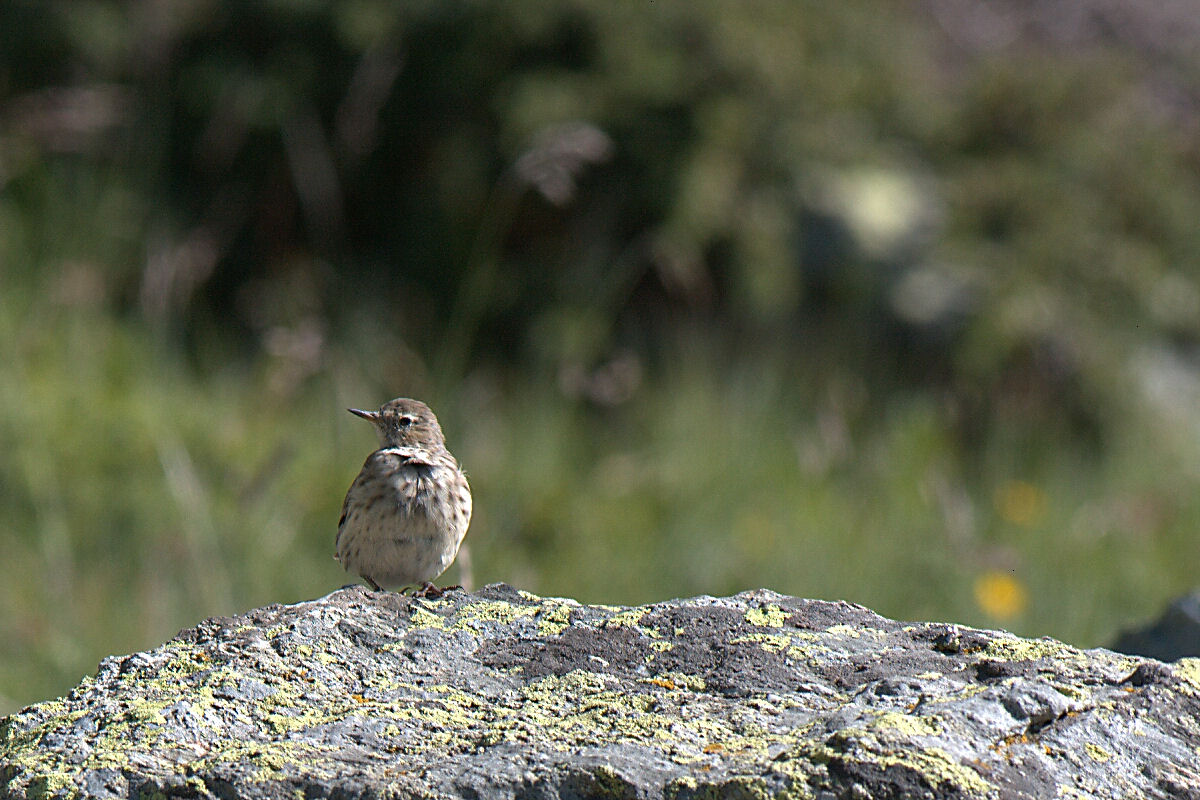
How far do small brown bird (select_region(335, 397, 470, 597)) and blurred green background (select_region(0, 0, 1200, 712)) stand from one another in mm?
3099

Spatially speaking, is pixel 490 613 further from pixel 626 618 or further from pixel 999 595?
pixel 999 595

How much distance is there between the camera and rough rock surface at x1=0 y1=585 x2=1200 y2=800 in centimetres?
203

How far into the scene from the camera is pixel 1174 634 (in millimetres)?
3283

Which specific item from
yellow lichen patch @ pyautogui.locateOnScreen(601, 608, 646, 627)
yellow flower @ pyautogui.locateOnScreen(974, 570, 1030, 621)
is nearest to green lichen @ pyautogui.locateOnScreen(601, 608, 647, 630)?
yellow lichen patch @ pyautogui.locateOnScreen(601, 608, 646, 627)

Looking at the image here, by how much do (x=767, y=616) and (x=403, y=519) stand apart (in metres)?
1.08

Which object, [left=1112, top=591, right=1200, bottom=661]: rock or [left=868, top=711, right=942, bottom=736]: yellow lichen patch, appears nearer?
[left=868, top=711, right=942, bottom=736]: yellow lichen patch

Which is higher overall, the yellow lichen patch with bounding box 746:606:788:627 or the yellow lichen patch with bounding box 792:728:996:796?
the yellow lichen patch with bounding box 746:606:788:627

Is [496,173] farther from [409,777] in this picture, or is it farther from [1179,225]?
[409,777]

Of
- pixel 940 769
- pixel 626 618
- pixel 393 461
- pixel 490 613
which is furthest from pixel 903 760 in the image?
pixel 393 461

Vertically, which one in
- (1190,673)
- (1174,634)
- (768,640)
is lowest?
(1190,673)

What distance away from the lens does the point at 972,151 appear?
32.2ft

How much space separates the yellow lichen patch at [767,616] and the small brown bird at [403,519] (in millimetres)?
983

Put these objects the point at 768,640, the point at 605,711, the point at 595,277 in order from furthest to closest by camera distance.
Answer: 1. the point at 595,277
2. the point at 768,640
3. the point at 605,711

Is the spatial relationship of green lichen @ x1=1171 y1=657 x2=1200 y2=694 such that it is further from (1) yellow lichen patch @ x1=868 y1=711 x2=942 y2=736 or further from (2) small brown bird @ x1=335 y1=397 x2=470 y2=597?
(2) small brown bird @ x1=335 y1=397 x2=470 y2=597
